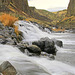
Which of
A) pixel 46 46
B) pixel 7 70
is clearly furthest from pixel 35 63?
pixel 46 46

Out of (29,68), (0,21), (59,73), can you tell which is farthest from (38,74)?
(0,21)

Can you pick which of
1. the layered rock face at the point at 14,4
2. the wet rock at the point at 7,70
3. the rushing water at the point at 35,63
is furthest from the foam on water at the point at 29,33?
the layered rock face at the point at 14,4

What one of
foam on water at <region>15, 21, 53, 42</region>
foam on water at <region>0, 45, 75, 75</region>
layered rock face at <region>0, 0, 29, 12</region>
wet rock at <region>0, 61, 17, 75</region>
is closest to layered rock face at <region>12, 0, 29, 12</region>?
layered rock face at <region>0, 0, 29, 12</region>

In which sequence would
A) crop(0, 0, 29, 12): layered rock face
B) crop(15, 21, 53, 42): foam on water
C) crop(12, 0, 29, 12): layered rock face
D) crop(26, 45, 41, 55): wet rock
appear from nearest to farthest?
crop(26, 45, 41, 55): wet rock, crop(15, 21, 53, 42): foam on water, crop(0, 0, 29, 12): layered rock face, crop(12, 0, 29, 12): layered rock face

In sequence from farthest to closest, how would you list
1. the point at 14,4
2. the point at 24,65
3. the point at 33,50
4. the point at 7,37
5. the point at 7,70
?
1. the point at 14,4
2. the point at 7,37
3. the point at 33,50
4. the point at 24,65
5. the point at 7,70

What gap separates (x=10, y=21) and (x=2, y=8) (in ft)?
82.2

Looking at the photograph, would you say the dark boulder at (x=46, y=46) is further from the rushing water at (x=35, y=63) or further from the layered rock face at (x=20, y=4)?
the layered rock face at (x=20, y=4)

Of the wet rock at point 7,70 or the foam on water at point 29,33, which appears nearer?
the wet rock at point 7,70

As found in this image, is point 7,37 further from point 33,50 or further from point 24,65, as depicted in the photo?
point 24,65

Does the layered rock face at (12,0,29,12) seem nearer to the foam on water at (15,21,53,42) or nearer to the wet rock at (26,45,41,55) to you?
the foam on water at (15,21,53,42)

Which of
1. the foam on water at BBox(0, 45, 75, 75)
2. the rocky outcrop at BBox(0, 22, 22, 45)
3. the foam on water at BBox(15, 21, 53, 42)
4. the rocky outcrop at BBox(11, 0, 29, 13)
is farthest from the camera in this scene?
the rocky outcrop at BBox(11, 0, 29, 13)

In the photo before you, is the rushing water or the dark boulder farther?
the dark boulder

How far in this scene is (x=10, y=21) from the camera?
1152 cm

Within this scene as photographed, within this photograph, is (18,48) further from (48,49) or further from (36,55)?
(48,49)
